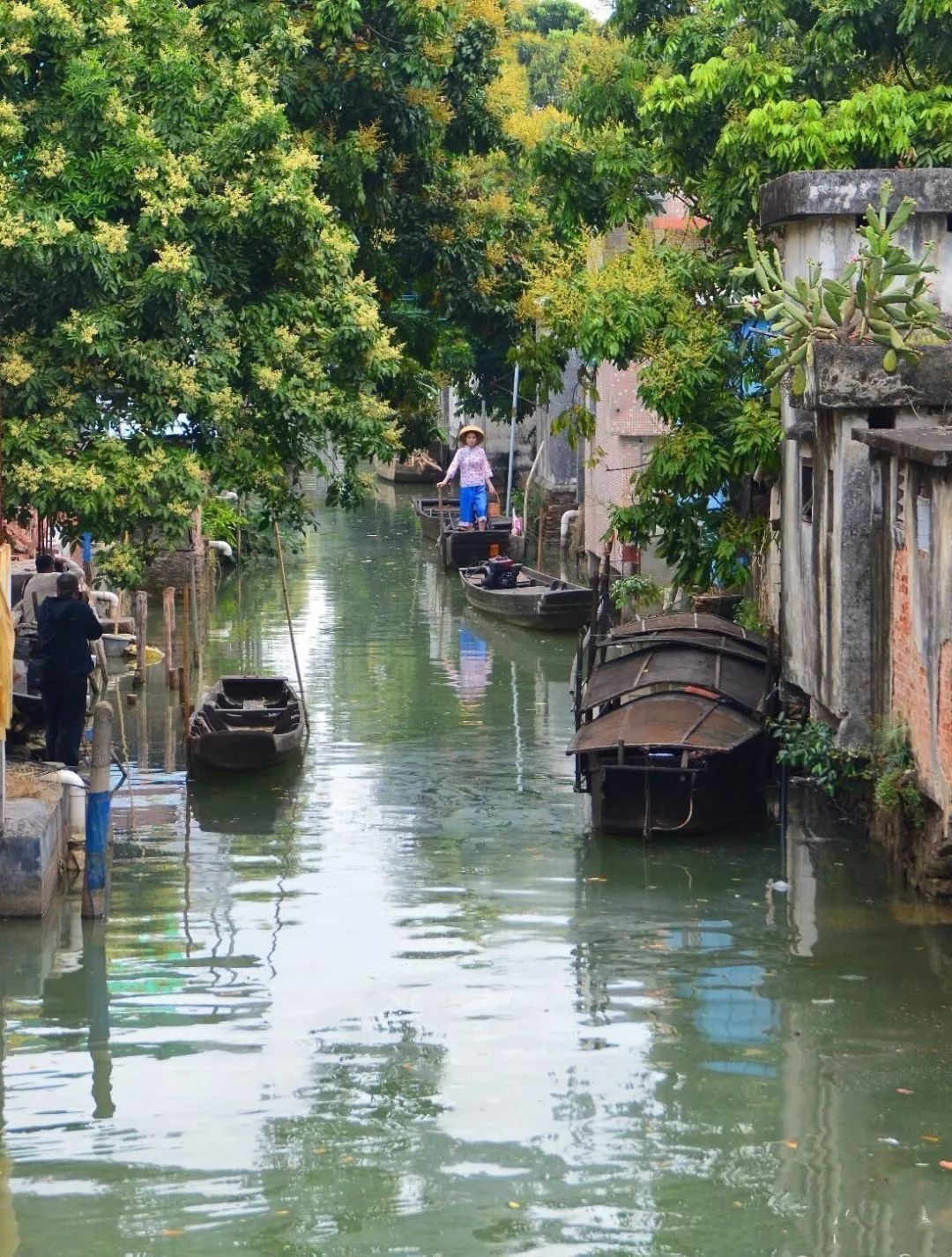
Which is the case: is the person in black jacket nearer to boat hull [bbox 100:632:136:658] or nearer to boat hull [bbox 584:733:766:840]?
boat hull [bbox 584:733:766:840]

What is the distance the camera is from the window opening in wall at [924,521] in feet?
42.2

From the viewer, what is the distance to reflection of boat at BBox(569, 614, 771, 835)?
50.0ft

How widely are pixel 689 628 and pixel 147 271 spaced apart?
5940mm

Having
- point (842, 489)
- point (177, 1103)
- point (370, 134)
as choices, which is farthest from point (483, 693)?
point (177, 1103)

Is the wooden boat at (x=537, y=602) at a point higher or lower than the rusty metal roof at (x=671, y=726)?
higher

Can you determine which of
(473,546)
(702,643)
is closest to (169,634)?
Result: (702,643)

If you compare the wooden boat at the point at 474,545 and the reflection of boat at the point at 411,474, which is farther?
the reflection of boat at the point at 411,474

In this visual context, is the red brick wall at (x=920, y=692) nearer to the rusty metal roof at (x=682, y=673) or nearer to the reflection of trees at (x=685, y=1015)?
the reflection of trees at (x=685, y=1015)

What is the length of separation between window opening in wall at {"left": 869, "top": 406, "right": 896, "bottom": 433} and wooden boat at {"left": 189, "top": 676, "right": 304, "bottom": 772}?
20.5ft

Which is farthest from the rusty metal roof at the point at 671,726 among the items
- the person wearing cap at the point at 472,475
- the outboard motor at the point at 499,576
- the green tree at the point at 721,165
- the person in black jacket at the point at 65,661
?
the person wearing cap at the point at 472,475

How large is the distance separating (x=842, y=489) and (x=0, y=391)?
→ 6.82 meters

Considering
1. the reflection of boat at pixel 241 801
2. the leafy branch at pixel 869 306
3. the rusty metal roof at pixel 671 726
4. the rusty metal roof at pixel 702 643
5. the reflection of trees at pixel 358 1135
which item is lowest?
the reflection of trees at pixel 358 1135

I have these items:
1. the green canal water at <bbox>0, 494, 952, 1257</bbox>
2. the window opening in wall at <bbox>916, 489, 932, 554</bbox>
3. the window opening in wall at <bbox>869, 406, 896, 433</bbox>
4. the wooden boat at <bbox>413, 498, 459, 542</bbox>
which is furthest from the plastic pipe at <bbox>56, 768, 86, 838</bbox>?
the wooden boat at <bbox>413, 498, 459, 542</bbox>

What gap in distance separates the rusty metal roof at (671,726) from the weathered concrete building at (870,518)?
29.7 inches
